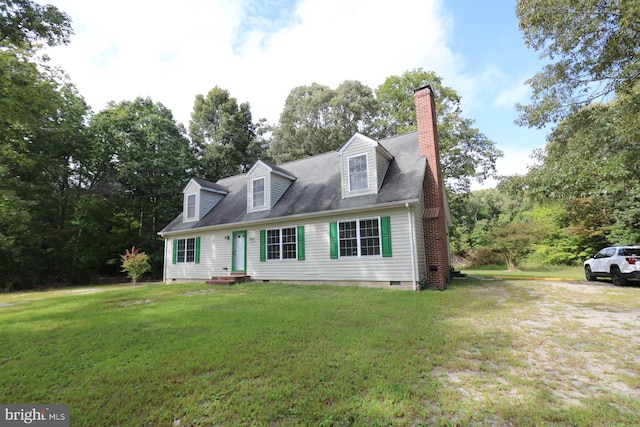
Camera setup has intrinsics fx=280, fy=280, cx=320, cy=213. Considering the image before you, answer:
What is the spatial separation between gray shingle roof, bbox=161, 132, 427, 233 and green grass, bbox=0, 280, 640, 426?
4754 millimetres

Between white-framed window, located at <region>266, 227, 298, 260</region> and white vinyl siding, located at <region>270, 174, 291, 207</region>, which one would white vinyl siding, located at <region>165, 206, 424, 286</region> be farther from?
white vinyl siding, located at <region>270, 174, 291, 207</region>

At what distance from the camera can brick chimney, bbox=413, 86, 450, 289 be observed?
998cm

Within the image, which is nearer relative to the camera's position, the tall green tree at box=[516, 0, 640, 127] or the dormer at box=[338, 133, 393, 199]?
the tall green tree at box=[516, 0, 640, 127]

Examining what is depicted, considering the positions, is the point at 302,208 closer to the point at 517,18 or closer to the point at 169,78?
the point at 169,78

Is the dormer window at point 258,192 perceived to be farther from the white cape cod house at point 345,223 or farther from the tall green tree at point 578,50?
the tall green tree at point 578,50

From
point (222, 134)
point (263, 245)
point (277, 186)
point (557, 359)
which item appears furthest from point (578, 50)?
point (222, 134)

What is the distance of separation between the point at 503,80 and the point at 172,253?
59.8ft

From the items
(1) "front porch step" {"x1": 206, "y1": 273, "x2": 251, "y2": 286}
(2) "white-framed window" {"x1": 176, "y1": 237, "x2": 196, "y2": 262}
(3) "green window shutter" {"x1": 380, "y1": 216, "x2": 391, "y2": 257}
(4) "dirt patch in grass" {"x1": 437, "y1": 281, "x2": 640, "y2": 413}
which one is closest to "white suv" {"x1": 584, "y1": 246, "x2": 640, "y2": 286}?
(4) "dirt patch in grass" {"x1": 437, "y1": 281, "x2": 640, "y2": 413}

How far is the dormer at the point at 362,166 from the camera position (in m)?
10.7

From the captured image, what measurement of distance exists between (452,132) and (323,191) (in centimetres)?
1283

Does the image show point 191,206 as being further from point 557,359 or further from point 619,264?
point 619,264

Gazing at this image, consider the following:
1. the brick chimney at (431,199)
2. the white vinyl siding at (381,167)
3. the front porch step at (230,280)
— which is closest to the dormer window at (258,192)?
the front porch step at (230,280)

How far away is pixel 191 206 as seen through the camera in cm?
1598

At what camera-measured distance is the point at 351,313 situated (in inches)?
241
